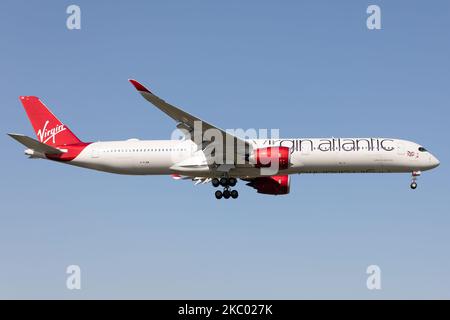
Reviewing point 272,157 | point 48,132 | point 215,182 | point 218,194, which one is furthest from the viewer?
point 48,132

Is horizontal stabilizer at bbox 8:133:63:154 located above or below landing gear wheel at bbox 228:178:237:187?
above

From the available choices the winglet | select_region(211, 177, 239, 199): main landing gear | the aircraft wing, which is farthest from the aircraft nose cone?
the winglet

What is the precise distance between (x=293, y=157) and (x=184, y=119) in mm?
8288

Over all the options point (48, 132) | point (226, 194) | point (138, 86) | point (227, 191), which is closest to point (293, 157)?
point (227, 191)

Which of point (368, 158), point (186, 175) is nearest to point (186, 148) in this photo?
point (186, 175)

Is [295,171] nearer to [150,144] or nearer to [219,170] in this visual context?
[219,170]

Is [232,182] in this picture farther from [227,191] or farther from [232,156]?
[232,156]

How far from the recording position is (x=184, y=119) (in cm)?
5594

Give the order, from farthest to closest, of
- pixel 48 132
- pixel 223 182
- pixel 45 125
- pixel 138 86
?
pixel 45 125 < pixel 48 132 < pixel 223 182 < pixel 138 86

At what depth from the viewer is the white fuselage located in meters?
58.5

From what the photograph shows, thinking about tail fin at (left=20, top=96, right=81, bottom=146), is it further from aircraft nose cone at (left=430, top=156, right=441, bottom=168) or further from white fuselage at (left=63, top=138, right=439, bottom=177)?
aircraft nose cone at (left=430, top=156, right=441, bottom=168)

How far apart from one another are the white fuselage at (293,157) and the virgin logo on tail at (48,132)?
3.47m

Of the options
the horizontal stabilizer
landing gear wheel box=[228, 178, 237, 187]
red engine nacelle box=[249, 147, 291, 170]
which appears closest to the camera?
red engine nacelle box=[249, 147, 291, 170]

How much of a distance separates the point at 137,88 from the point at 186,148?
9.78 meters
